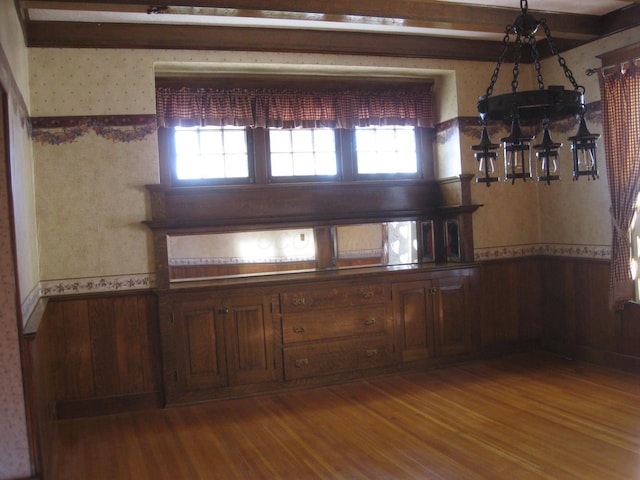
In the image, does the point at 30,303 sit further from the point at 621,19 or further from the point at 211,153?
the point at 621,19

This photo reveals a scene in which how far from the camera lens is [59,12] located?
13.9 ft

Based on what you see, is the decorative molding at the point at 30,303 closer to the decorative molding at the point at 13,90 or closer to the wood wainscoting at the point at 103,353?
the wood wainscoting at the point at 103,353

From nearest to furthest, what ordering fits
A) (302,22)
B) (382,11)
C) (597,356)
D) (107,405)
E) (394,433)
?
(394,433) < (382,11) < (107,405) < (302,22) < (597,356)

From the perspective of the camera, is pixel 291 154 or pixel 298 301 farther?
pixel 291 154

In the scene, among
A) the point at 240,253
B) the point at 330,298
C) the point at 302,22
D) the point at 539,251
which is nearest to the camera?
the point at 302,22

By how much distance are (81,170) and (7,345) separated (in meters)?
1.92

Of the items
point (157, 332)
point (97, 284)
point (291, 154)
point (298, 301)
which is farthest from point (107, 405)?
point (291, 154)

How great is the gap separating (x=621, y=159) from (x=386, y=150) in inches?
75.1

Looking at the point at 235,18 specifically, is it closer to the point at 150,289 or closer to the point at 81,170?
the point at 81,170

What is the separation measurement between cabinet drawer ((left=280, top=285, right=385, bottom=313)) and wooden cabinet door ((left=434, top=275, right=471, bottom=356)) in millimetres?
558

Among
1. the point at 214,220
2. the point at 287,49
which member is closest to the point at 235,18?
the point at 287,49

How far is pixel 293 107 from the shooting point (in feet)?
17.2

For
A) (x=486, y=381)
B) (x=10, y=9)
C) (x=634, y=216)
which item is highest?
(x=10, y=9)

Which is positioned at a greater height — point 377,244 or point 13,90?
point 13,90
